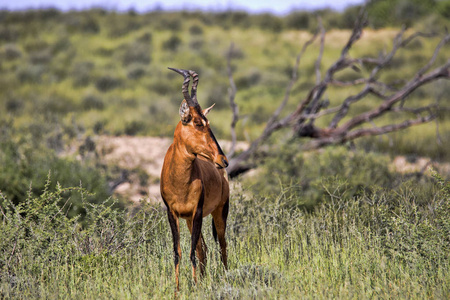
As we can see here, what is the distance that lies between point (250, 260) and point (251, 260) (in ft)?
0.04

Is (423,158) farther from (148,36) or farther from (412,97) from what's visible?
(148,36)

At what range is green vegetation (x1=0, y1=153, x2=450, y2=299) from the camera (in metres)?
4.02

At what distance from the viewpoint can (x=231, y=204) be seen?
6.27m

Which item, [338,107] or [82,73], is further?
[82,73]

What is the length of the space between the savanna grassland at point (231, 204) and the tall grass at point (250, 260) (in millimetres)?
20

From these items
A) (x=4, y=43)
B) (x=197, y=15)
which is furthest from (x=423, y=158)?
(x=197, y=15)

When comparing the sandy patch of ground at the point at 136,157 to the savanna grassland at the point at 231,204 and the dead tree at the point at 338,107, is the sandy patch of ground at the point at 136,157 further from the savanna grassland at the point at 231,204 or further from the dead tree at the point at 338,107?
the dead tree at the point at 338,107

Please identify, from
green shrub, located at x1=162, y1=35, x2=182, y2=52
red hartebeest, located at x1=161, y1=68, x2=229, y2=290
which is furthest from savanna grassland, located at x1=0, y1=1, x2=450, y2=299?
green shrub, located at x1=162, y1=35, x2=182, y2=52

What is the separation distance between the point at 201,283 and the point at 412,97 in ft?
63.9

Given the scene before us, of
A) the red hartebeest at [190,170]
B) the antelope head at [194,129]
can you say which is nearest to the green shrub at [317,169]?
the red hartebeest at [190,170]

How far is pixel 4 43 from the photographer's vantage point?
2944cm

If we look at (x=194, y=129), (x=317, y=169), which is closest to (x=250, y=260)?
(x=194, y=129)

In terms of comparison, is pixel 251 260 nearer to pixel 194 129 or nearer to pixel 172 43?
pixel 194 129

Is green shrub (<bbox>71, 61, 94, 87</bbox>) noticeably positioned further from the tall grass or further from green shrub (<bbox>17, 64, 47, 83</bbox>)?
the tall grass
